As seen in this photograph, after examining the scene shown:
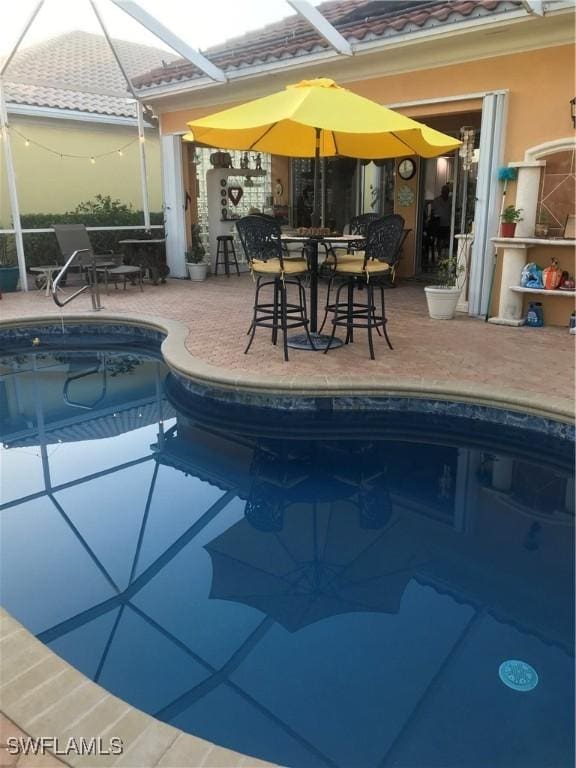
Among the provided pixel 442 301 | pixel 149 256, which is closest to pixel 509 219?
pixel 442 301

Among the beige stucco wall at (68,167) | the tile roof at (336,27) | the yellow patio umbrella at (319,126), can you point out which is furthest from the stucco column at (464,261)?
the beige stucco wall at (68,167)

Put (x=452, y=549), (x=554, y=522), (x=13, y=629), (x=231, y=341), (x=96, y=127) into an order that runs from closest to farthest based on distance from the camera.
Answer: (x=13, y=629) < (x=452, y=549) < (x=554, y=522) < (x=231, y=341) < (x=96, y=127)

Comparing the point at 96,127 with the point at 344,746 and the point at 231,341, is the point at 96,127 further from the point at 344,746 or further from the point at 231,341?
the point at 344,746

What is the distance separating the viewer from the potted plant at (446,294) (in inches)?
292

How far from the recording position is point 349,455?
469cm

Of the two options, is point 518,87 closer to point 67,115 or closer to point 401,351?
point 401,351

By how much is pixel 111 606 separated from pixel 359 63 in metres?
7.54

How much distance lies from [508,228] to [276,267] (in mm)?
3039

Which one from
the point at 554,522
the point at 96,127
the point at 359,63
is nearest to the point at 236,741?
the point at 554,522

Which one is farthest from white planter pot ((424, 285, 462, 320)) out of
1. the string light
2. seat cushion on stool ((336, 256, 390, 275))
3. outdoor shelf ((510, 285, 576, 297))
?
the string light

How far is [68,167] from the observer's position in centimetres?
1251

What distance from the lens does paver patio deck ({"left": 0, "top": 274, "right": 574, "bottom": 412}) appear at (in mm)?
5055

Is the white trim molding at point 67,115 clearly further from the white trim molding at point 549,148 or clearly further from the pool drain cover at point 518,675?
the pool drain cover at point 518,675

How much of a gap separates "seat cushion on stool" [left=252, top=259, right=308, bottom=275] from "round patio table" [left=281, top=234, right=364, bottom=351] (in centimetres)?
16
